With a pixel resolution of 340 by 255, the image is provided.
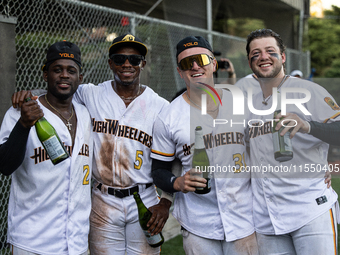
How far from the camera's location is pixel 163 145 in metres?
2.72

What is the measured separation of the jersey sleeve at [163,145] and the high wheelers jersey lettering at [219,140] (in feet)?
0.42

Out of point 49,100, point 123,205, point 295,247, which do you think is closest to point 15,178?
point 49,100

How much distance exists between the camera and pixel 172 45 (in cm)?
690

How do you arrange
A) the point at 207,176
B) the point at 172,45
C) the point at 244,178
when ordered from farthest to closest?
the point at 172,45
the point at 244,178
the point at 207,176

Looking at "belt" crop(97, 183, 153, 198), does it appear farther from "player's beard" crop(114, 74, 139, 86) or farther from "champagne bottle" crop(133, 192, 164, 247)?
"player's beard" crop(114, 74, 139, 86)

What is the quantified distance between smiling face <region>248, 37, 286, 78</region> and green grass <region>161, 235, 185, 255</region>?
Result: 302 cm

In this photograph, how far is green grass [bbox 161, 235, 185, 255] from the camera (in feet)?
15.6

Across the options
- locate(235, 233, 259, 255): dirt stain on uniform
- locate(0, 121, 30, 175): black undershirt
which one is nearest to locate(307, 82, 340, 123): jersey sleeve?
locate(235, 233, 259, 255): dirt stain on uniform

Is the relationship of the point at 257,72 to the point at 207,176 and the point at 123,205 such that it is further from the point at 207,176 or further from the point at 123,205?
the point at 123,205

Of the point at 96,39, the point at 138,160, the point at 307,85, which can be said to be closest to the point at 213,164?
the point at 138,160

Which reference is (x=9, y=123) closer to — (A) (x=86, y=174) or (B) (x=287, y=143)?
(A) (x=86, y=174)

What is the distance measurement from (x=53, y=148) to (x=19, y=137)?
0.23 meters

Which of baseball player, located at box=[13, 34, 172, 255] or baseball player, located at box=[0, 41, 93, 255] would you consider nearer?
baseball player, located at box=[0, 41, 93, 255]

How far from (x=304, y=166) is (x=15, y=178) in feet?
7.12
